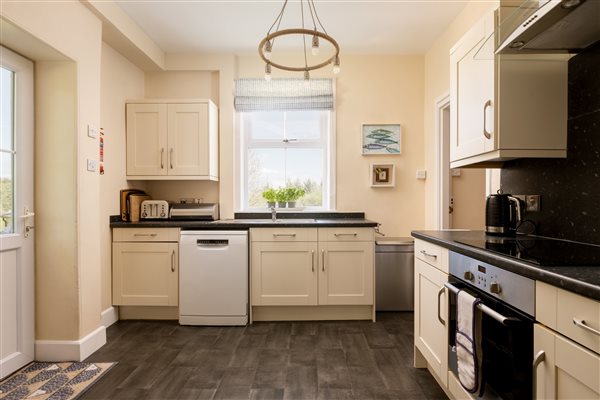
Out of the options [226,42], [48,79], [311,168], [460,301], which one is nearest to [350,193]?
[311,168]

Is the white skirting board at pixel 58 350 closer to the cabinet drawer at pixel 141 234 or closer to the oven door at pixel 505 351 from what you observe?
the cabinet drawer at pixel 141 234

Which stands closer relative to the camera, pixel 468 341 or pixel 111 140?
pixel 468 341

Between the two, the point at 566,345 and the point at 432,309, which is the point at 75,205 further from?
the point at 566,345

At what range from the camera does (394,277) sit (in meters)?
3.28

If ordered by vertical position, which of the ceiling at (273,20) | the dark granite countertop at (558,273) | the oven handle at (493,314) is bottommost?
the oven handle at (493,314)

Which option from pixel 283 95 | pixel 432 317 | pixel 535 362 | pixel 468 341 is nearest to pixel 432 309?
pixel 432 317

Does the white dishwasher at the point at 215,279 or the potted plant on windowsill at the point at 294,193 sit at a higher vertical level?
the potted plant on windowsill at the point at 294,193

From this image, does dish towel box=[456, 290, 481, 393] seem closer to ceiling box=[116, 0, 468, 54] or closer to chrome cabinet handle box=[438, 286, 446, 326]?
chrome cabinet handle box=[438, 286, 446, 326]

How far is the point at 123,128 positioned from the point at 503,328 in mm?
3443

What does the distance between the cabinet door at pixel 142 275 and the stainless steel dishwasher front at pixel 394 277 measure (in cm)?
192

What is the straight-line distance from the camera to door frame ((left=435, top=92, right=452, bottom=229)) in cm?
326

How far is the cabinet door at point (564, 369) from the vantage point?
85 centimetres

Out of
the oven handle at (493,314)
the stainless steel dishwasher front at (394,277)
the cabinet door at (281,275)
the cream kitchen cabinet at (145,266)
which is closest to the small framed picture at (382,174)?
the stainless steel dishwasher front at (394,277)

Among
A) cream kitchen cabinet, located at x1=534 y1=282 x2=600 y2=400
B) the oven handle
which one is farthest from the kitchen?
cream kitchen cabinet, located at x1=534 y1=282 x2=600 y2=400
